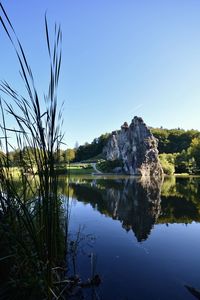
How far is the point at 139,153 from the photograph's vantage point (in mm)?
64438

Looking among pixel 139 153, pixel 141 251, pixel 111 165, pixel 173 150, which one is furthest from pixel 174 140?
pixel 141 251

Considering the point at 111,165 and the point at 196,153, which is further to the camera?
the point at 111,165

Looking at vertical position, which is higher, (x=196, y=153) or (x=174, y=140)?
(x=174, y=140)

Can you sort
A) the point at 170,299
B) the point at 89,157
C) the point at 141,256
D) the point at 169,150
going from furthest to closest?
the point at 89,157
the point at 169,150
the point at 141,256
the point at 170,299

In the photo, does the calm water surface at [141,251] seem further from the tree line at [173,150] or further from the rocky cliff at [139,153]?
the tree line at [173,150]

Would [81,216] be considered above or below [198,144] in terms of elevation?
below

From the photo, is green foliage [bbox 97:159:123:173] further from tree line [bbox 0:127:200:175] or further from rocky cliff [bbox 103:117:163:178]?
tree line [bbox 0:127:200:175]

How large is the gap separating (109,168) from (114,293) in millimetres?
67216

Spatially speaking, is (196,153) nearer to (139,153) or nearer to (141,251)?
(139,153)

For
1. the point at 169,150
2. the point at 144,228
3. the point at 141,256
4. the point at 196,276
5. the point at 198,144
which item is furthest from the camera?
the point at 169,150

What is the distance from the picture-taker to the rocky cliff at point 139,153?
61031 mm

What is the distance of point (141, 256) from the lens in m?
8.35

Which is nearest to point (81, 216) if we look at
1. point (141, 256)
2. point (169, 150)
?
point (141, 256)

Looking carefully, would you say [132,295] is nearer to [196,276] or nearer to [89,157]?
[196,276]
